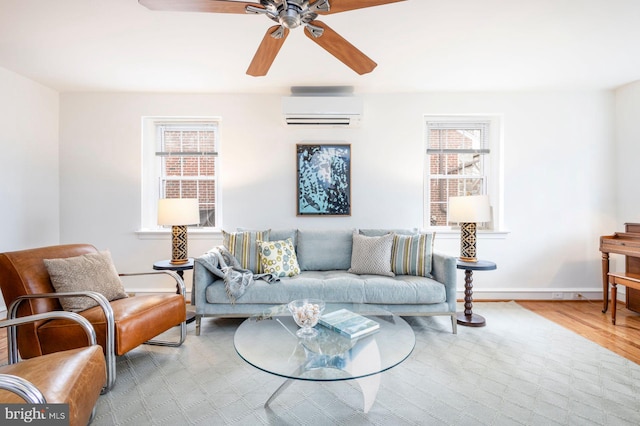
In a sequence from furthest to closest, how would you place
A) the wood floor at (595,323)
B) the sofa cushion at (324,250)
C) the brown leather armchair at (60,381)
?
the sofa cushion at (324,250) → the wood floor at (595,323) → the brown leather armchair at (60,381)

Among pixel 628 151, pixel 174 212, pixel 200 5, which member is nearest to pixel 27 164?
pixel 174 212

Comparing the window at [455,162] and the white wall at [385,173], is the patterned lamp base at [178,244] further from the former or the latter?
the window at [455,162]

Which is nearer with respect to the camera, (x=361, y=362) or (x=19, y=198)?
(x=361, y=362)

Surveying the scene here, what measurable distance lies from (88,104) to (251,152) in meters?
2.00

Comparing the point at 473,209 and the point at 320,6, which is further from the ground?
the point at 320,6

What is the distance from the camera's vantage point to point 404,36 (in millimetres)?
2395

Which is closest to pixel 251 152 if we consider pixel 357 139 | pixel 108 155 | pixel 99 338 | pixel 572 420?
pixel 357 139

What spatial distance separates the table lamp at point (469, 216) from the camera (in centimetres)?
289

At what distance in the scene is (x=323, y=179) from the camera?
357cm

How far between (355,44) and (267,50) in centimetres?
101

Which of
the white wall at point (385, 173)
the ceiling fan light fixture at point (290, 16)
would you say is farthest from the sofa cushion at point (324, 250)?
A: the ceiling fan light fixture at point (290, 16)

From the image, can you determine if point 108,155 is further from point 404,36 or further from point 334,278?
point 404,36

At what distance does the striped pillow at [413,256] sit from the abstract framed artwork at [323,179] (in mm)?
892

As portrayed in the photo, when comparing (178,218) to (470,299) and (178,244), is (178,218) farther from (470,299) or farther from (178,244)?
(470,299)
